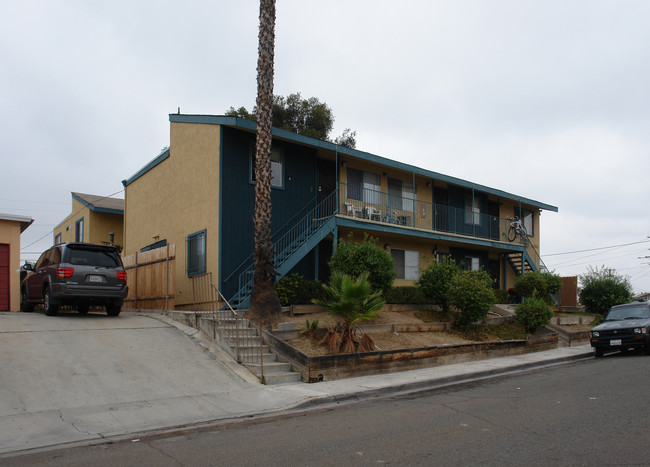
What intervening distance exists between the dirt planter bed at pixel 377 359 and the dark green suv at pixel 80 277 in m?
4.65

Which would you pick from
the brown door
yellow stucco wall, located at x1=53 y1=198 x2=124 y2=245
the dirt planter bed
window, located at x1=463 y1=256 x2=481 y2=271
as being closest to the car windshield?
the dirt planter bed

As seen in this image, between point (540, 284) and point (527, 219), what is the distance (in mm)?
8208

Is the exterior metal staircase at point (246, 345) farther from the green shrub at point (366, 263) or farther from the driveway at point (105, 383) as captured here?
the green shrub at point (366, 263)

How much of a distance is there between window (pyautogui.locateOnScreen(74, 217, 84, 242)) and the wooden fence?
7212 millimetres

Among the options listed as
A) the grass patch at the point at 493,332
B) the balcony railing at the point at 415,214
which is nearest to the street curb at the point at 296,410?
the grass patch at the point at 493,332

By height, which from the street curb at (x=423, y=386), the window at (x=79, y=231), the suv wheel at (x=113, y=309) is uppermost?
the window at (x=79, y=231)

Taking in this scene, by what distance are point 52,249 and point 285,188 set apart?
23.6 ft

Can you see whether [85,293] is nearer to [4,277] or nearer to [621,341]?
[4,277]

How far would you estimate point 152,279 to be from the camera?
17016mm

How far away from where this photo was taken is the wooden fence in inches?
623

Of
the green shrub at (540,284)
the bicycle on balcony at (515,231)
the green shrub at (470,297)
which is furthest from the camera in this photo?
the bicycle on balcony at (515,231)

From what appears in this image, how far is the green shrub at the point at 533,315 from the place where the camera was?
1741 centimetres

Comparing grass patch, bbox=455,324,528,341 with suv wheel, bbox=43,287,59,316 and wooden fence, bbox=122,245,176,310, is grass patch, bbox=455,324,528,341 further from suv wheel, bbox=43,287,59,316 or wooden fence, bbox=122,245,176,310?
suv wheel, bbox=43,287,59,316

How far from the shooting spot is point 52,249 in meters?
14.4
